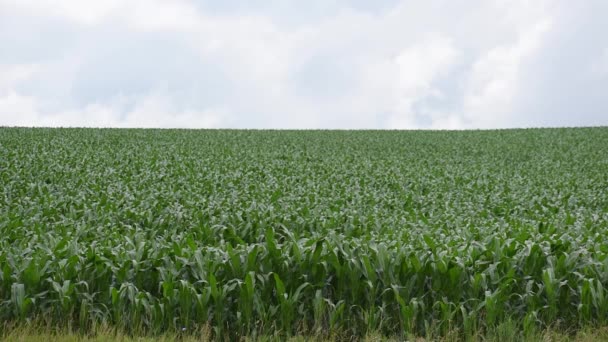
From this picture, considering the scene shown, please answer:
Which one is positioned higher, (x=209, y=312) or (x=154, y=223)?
(x=154, y=223)

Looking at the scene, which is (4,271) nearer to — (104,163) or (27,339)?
(27,339)

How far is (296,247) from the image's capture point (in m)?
7.71

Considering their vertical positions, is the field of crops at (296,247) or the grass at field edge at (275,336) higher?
the field of crops at (296,247)

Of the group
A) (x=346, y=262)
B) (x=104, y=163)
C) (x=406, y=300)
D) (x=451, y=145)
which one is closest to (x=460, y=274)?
(x=406, y=300)

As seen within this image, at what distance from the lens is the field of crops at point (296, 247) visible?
280 inches

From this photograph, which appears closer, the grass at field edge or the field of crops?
the grass at field edge

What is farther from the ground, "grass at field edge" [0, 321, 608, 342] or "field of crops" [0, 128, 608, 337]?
"field of crops" [0, 128, 608, 337]

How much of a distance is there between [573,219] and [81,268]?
10701 millimetres

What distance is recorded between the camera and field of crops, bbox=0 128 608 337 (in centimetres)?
712

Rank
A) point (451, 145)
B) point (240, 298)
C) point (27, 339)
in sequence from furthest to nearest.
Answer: point (451, 145), point (240, 298), point (27, 339)

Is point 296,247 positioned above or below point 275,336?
above

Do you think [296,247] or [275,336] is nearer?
[275,336]

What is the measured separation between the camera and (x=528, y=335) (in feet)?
22.7

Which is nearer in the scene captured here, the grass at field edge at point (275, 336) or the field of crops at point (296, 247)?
the grass at field edge at point (275, 336)
